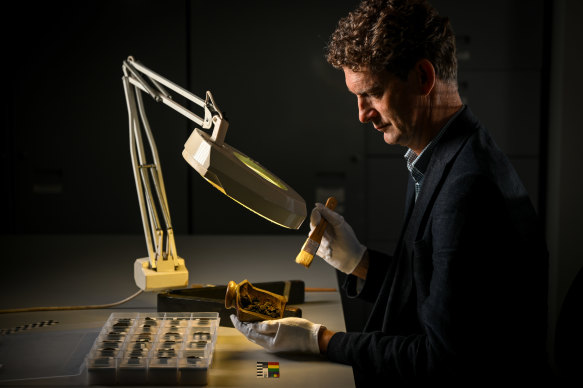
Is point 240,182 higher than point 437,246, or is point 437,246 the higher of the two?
point 240,182

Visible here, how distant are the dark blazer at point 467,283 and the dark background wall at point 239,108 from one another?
167 cm

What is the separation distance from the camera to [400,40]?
1.12m

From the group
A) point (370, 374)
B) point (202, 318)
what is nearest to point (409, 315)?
point (370, 374)

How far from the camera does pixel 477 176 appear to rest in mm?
1032

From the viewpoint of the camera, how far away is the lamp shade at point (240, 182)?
3.16ft

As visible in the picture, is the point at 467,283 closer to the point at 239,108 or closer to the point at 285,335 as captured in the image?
the point at 285,335

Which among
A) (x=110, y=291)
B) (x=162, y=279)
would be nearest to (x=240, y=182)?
(x=162, y=279)

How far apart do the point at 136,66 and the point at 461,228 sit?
31.3 inches

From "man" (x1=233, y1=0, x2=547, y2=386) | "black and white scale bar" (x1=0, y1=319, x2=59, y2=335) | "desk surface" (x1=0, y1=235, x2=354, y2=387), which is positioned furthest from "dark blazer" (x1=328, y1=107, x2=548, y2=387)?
"black and white scale bar" (x1=0, y1=319, x2=59, y2=335)

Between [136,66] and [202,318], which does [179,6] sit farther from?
[202,318]

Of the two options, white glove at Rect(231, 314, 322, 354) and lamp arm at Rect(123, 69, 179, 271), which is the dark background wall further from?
white glove at Rect(231, 314, 322, 354)

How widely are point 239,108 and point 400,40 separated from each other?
67.9 inches

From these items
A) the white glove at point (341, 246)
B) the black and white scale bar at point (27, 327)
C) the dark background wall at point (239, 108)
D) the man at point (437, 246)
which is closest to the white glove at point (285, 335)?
the man at point (437, 246)

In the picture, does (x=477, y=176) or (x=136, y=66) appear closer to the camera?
(x=477, y=176)
